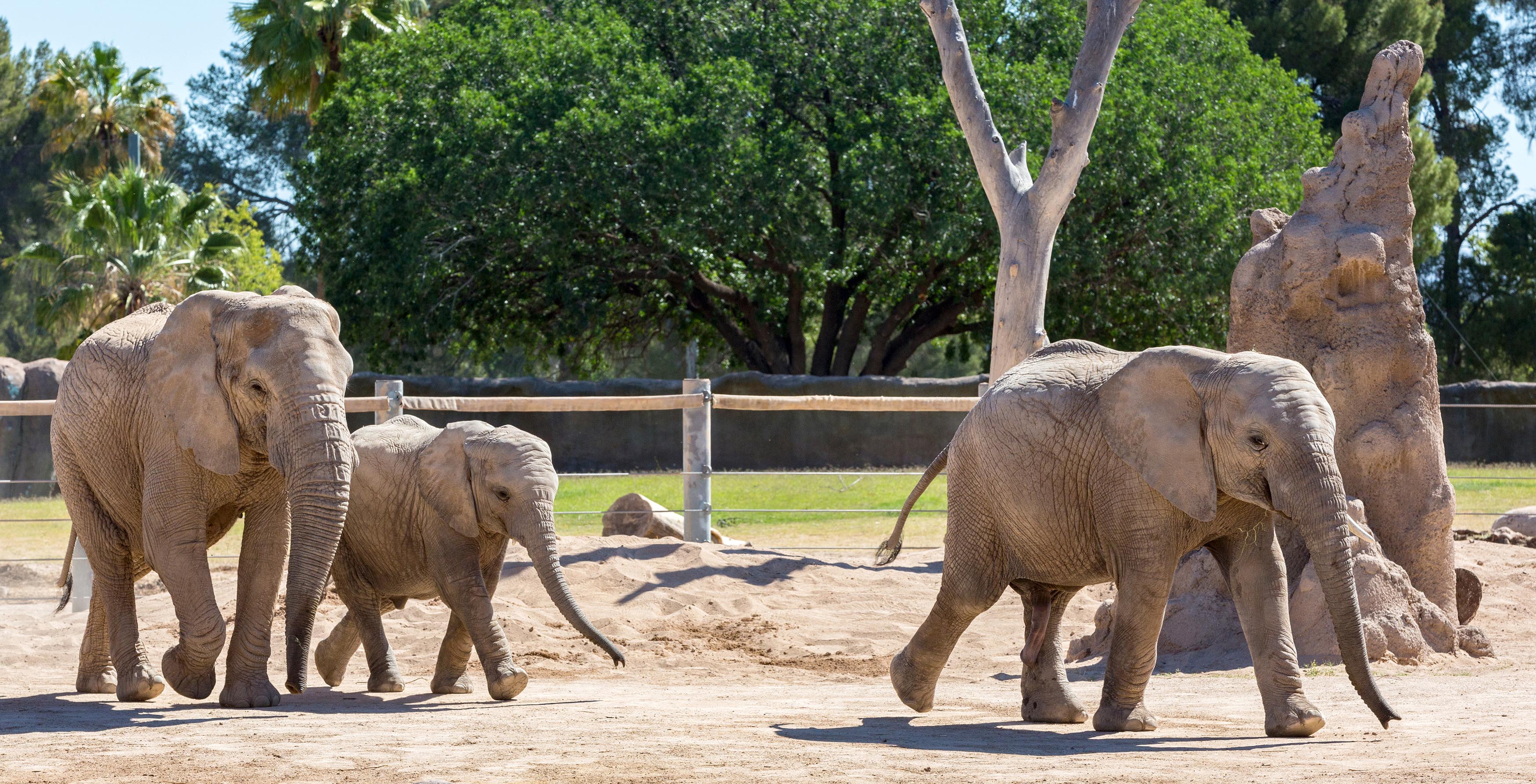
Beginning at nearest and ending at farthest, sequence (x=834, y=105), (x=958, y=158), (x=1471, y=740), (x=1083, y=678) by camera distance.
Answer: (x=1471, y=740)
(x=1083, y=678)
(x=958, y=158)
(x=834, y=105)

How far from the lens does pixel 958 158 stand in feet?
70.4

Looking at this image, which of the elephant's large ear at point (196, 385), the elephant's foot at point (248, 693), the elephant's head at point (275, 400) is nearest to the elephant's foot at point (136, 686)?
the elephant's foot at point (248, 693)

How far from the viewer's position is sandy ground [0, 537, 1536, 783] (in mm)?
5336

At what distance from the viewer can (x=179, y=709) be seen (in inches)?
271

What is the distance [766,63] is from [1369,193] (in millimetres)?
14897

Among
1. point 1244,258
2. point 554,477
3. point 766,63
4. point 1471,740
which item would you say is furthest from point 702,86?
point 1471,740

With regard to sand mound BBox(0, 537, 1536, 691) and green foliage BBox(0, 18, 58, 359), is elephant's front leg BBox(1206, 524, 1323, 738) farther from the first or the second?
green foliage BBox(0, 18, 58, 359)

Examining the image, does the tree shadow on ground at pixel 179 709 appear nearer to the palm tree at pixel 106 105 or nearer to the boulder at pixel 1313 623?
the boulder at pixel 1313 623

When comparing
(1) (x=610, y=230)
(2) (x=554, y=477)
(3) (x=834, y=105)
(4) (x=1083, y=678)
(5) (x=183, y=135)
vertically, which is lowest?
(4) (x=1083, y=678)

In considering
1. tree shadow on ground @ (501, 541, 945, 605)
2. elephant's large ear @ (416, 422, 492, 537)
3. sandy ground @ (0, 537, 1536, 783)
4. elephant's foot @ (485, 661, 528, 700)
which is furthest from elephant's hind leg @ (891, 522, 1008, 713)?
tree shadow on ground @ (501, 541, 945, 605)

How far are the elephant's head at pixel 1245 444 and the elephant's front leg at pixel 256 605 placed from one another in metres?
3.72

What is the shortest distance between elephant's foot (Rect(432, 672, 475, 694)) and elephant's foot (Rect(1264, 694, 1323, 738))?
12.5 ft

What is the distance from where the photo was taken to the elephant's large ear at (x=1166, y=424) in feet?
19.6

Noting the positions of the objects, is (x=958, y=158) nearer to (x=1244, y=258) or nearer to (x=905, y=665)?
(x=1244, y=258)
